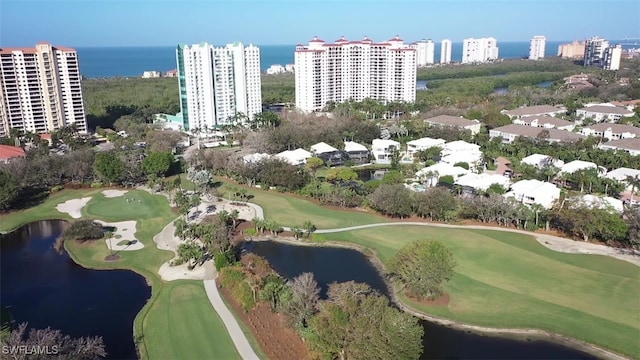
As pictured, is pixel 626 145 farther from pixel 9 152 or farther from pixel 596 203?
pixel 9 152

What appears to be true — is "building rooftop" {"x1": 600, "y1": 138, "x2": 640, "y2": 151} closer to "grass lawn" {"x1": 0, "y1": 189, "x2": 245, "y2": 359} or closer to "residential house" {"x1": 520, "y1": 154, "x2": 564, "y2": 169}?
"residential house" {"x1": 520, "y1": 154, "x2": 564, "y2": 169}

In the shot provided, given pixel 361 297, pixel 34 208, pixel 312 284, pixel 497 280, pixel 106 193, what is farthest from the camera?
pixel 106 193

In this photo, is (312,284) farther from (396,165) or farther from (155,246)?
(396,165)

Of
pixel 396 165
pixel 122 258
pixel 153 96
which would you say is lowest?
pixel 122 258

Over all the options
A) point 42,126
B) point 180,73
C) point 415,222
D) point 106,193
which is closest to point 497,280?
point 415,222

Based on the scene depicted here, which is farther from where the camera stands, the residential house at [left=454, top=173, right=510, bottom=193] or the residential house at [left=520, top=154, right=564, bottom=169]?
the residential house at [left=520, top=154, right=564, bottom=169]

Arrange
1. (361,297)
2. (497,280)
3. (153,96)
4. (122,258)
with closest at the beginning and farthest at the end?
(361,297), (497,280), (122,258), (153,96)

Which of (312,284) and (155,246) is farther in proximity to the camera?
(155,246)

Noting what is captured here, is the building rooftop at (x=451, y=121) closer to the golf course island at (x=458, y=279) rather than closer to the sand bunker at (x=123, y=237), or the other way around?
the golf course island at (x=458, y=279)

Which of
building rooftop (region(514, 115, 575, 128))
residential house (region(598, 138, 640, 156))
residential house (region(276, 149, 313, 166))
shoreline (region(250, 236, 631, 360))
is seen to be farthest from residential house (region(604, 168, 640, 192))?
residential house (region(276, 149, 313, 166))
